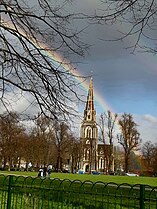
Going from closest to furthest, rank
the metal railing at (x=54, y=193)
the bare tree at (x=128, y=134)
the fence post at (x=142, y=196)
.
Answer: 1. the fence post at (x=142, y=196)
2. the metal railing at (x=54, y=193)
3. the bare tree at (x=128, y=134)

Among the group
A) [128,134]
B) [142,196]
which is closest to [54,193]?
[142,196]

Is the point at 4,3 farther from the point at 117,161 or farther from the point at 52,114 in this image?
the point at 117,161

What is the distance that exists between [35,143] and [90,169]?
67.4ft

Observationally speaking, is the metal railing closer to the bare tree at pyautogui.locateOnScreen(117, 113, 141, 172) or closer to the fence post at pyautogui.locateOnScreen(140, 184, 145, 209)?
the fence post at pyautogui.locateOnScreen(140, 184, 145, 209)

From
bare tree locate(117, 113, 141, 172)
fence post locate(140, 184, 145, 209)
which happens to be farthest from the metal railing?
bare tree locate(117, 113, 141, 172)

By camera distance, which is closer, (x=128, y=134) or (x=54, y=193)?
(x=54, y=193)

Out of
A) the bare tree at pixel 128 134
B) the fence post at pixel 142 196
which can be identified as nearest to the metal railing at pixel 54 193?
the fence post at pixel 142 196

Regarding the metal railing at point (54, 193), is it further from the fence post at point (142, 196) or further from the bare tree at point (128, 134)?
the bare tree at point (128, 134)

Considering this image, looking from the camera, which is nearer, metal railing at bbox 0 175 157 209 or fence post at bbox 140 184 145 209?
fence post at bbox 140 184 145 209

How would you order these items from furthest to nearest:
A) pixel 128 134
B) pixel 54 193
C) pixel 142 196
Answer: pixel 128 134 < pixel 54 193 < pixel 142 196

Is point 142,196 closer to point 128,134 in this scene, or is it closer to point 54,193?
point 54,193

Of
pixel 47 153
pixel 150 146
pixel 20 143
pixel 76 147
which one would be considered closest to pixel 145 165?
pixel 150 146

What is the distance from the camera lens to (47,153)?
196 ft

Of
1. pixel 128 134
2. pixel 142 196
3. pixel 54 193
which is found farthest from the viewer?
pixel 128 134
